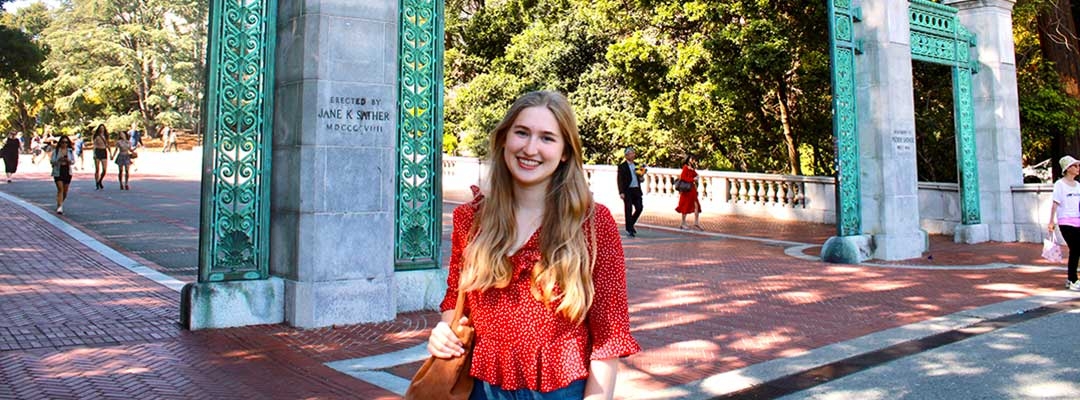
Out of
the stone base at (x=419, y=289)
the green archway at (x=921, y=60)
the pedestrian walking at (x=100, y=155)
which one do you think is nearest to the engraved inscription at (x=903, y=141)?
the green archway at (x=921, y=60)

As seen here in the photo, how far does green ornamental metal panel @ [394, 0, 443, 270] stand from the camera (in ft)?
27.1

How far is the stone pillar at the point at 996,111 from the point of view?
16.2 m

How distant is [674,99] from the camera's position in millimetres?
22703

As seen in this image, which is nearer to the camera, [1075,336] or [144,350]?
[144,350]

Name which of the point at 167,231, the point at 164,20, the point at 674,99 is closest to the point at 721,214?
the point at 674,99

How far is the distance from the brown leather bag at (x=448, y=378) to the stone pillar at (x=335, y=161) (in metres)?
5.22

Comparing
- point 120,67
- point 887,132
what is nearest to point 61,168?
point 887,132

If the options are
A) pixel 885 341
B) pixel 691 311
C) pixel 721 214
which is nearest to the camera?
pixel 885 341

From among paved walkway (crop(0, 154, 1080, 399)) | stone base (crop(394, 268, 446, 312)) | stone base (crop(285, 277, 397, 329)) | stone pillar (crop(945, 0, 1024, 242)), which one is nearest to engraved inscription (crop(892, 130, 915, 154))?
paved walkway (crop(0, 154, 1080, 399))

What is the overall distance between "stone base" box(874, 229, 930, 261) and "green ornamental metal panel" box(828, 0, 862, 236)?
0.40 meters

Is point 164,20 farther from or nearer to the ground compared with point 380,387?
farther from the ground

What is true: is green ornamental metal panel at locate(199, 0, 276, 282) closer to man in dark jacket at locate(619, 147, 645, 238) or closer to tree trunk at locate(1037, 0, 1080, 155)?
man in dark jacket at locate(619, 147, 645, 238)

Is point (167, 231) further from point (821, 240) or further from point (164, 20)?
point (164, 20)

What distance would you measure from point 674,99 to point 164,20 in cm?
5865
